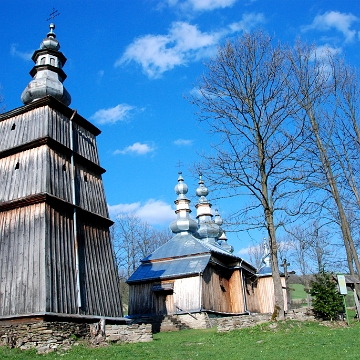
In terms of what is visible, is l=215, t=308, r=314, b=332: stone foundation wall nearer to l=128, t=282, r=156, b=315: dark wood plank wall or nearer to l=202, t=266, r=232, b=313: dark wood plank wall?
l=202, t=266, r=232, b=313: dark wood plank wall

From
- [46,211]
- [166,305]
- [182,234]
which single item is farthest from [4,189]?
[182,234]

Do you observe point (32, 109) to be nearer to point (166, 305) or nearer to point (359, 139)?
point (166, 305)

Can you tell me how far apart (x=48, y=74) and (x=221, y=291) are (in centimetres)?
1592

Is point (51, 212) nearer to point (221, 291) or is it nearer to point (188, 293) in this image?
point (188, 293)

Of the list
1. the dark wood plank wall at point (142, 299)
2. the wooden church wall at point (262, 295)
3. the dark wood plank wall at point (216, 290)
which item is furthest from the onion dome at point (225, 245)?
the dark wood plank wall at point (142, 299)

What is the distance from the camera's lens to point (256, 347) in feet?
36.5

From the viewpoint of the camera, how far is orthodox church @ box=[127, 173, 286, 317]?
74.8 ft

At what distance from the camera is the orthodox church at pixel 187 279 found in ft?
74.8

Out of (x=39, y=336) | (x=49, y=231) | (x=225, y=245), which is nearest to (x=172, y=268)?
(x=49, y=231)

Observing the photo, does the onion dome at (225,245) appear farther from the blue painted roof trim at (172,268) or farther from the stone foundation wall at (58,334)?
the stone foundation wall at (58,334)

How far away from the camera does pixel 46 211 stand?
1441cm

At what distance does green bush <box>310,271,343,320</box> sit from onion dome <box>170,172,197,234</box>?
41.9 feet

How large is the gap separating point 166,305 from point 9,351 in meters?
12.4

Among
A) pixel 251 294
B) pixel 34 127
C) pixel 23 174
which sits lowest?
pixel 251 294
